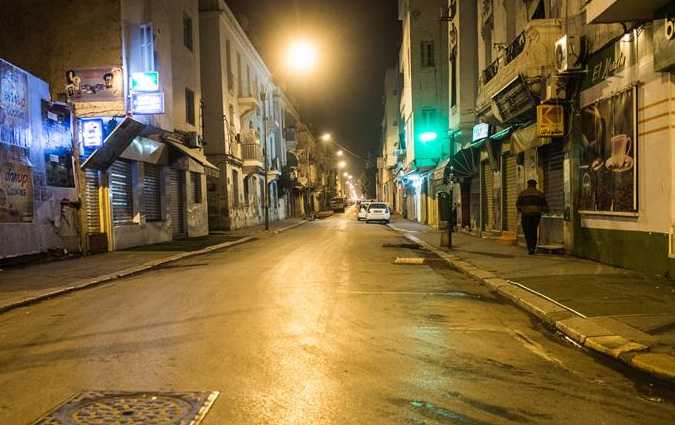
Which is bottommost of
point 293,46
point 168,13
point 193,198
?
point 193,198

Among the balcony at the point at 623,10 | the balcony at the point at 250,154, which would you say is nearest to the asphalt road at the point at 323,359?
the balcony at the point at 623,10

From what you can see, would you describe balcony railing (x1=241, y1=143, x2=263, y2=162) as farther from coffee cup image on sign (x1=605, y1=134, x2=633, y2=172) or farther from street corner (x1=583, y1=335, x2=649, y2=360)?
street corner (x1=583, y1=335, x2=649, y2=360)

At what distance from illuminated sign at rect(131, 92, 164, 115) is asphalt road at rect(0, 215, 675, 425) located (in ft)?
31.4

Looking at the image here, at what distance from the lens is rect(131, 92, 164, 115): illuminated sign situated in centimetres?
1833

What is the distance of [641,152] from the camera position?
10320 millimetres

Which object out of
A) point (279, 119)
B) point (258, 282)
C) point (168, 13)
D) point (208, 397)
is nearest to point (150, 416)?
point (208, 397)

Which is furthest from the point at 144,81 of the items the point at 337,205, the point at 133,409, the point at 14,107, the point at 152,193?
the point at 337,205

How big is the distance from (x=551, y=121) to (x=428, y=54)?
992 inches

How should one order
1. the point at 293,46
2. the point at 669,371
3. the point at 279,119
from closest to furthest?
the point at 669,371 < the point at 293,46 < the point at 279,119

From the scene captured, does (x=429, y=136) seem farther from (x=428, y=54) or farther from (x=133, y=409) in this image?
(x=133, y=409)

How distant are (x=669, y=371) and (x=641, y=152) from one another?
21.1 ft

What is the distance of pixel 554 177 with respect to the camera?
50.6 feet

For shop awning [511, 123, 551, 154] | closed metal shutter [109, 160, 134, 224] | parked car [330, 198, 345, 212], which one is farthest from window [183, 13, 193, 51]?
parked car [330, 198, 345, 212]

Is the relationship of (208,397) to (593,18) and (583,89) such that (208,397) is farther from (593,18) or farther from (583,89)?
(583,89)
